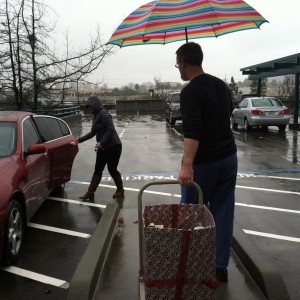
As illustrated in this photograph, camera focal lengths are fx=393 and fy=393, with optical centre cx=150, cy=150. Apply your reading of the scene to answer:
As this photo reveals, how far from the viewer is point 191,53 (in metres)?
3.11

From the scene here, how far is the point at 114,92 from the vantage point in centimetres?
6756

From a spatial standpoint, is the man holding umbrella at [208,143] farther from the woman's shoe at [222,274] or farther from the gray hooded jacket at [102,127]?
the gray hooded jacket at [102,127]

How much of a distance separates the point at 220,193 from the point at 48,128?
4.08m

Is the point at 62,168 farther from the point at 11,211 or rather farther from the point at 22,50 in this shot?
the point at 22,50

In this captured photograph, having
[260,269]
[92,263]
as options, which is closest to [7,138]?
[92,263]

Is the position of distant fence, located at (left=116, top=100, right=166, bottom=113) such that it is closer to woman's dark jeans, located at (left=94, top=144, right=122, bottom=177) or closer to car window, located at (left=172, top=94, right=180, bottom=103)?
car window, located at (left=172, top=94, right=180, bottom=103)

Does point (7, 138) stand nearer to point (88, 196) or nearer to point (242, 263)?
point (88, 196)

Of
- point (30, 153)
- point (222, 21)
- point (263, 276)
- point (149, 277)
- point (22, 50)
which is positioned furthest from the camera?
point (22, 50)

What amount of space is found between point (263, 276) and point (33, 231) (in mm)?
3092

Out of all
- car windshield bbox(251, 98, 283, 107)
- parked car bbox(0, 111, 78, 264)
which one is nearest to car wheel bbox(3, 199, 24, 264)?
parked car bbox(0, 111, 78, 264)

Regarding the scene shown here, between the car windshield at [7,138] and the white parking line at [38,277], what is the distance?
1402 mm

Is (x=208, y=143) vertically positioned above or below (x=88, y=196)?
above

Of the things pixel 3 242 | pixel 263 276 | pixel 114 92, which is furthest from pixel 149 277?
pixel 114 92

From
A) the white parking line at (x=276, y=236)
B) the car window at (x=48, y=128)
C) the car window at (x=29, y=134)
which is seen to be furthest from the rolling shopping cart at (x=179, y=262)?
the car window at (x=48, y=128)
